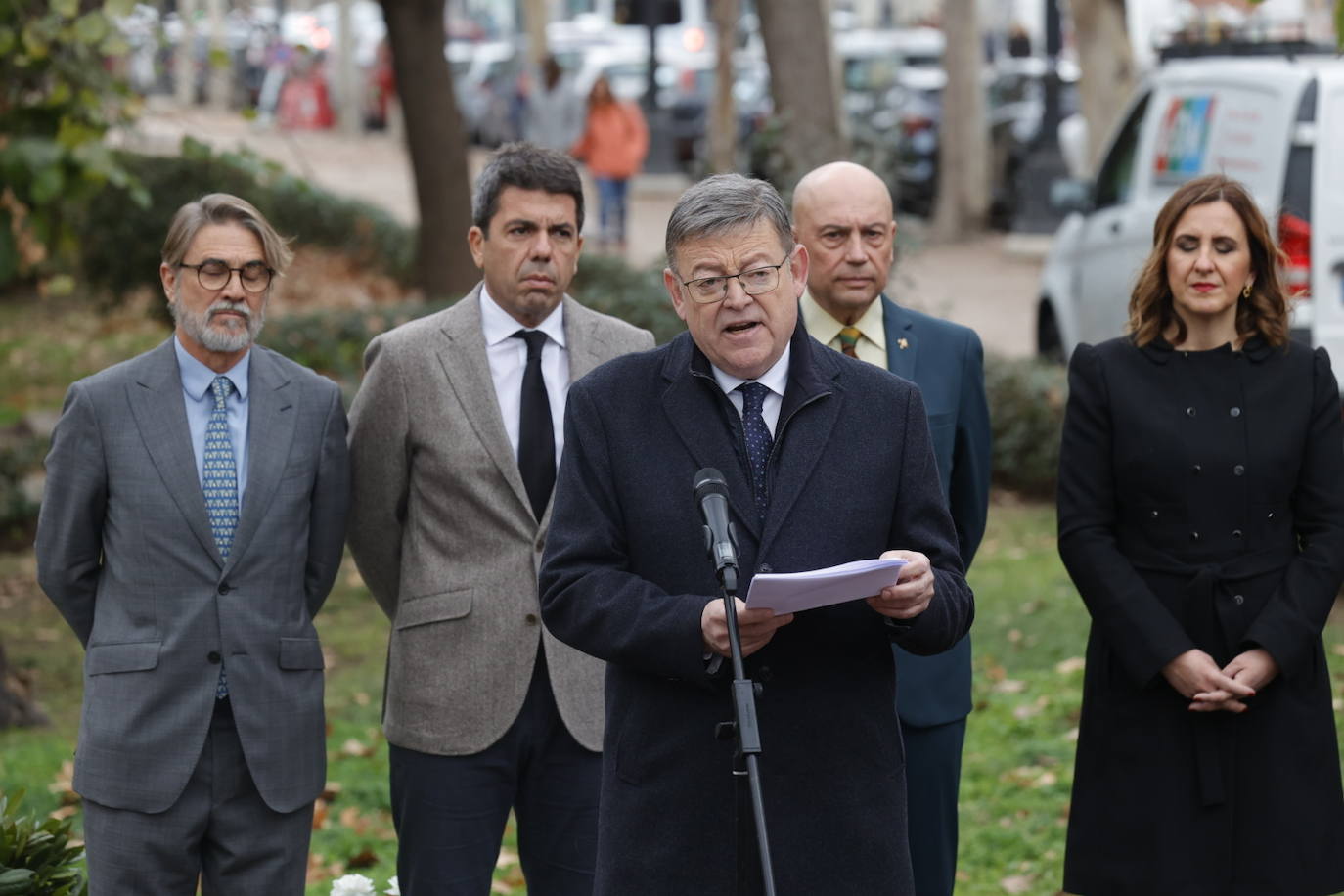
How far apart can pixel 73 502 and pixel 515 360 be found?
3.68 ft

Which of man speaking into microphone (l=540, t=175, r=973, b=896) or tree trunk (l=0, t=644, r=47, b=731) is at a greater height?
man speaking into microphone (l=540, t=175, r=973, b=896)

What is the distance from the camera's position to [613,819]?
11.9 ft

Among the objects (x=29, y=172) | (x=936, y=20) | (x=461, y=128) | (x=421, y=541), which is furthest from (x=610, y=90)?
(x=936, y=20)

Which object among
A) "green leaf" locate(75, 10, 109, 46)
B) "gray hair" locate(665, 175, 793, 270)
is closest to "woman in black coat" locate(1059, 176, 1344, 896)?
"gray hair" locate(665, 175, 793, 270)

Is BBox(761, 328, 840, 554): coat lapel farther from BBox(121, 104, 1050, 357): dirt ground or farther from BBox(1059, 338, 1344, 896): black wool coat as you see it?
BBox(121, 104, 1050, 357): dirt ground

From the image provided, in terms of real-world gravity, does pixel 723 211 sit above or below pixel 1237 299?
above

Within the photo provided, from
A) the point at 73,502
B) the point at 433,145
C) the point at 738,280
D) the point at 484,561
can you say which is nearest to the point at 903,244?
the point at 433,145

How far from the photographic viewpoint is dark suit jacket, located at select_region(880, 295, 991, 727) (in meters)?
4.85

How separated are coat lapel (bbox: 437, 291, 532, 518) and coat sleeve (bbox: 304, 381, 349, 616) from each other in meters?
0.30

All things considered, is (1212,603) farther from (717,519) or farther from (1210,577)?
(717,519)

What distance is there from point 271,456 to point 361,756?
146 inches

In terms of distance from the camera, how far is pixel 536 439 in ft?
15.4

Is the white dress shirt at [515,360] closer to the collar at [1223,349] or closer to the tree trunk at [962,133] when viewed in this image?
the collar at [1223,349]

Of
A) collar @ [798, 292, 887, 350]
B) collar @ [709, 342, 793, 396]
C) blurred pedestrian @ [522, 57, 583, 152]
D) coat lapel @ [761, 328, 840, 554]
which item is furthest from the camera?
blurred pedestrian @ [522, 57, 583, 152]
